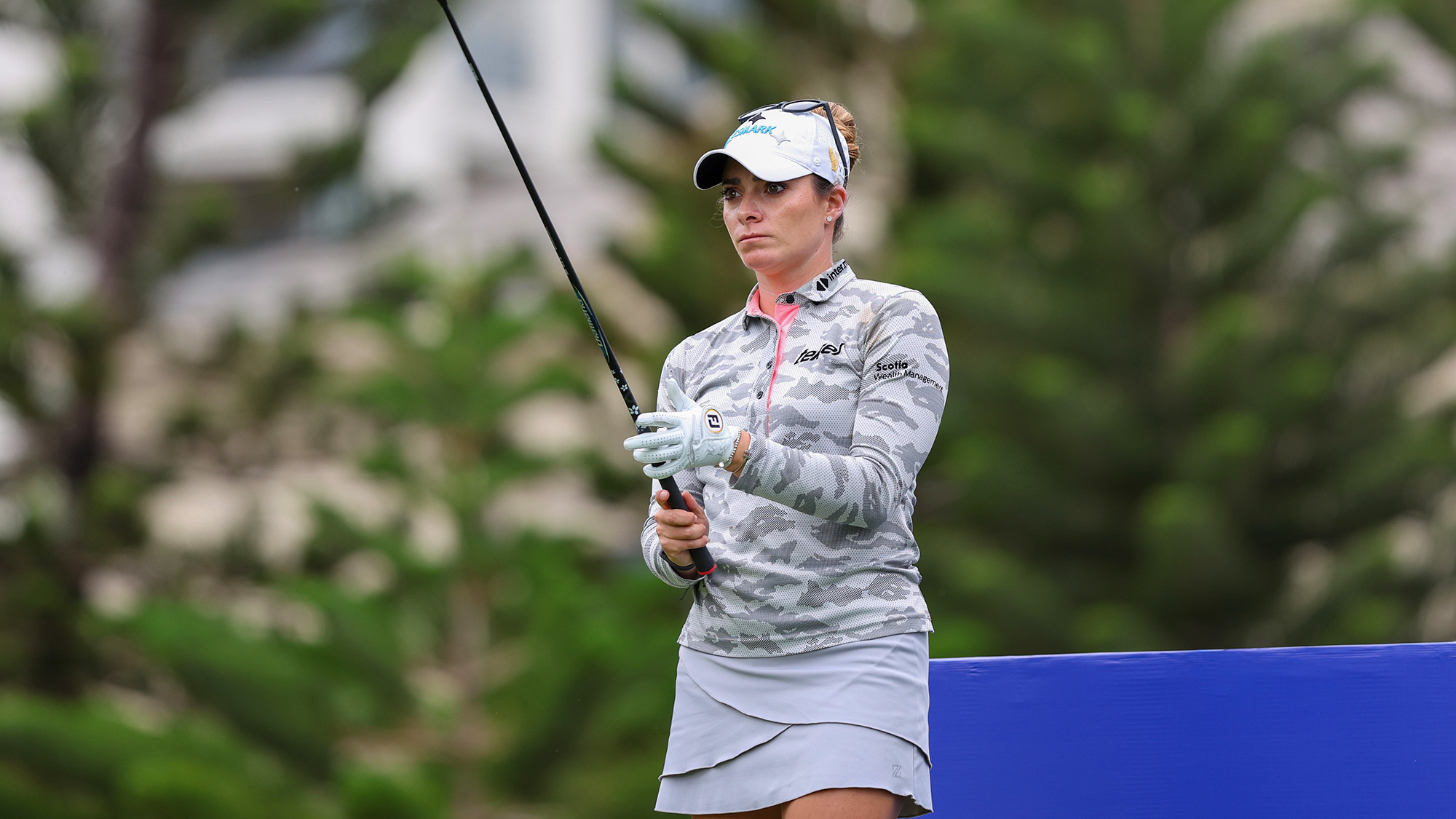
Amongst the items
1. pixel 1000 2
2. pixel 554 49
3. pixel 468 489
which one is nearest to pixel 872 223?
pixel 1000 2

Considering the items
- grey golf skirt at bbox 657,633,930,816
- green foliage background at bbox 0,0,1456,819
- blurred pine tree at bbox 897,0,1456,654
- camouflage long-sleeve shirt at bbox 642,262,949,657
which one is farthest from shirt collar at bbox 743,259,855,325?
blurred pine tree at bbox 897,0,1456,654

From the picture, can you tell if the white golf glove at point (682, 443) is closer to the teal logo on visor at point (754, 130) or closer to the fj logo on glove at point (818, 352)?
the fj logo on glove at point (818, 352)

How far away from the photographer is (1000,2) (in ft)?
30.9

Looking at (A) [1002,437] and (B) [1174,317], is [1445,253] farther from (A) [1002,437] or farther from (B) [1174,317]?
(A) [1002,437]

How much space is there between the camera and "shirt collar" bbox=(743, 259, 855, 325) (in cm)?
168

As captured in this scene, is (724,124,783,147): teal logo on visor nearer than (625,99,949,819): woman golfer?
No

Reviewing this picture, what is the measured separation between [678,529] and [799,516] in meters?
0.12

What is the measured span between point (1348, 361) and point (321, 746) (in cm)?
639

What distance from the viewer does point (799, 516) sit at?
1592 mm

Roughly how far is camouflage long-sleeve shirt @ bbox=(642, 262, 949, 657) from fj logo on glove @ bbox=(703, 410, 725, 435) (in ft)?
0.12

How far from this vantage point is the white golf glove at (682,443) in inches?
58.3

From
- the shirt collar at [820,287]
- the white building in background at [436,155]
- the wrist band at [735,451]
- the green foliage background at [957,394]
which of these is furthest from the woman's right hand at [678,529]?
the white building in background at [436,155]

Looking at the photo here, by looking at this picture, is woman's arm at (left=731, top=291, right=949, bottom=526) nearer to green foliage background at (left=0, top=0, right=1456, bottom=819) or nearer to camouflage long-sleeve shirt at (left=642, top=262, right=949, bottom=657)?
camouflage long-sleeve shirt at (left=642, top=262, right=949, bottom=657)

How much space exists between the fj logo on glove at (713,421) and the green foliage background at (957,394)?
262 inches
